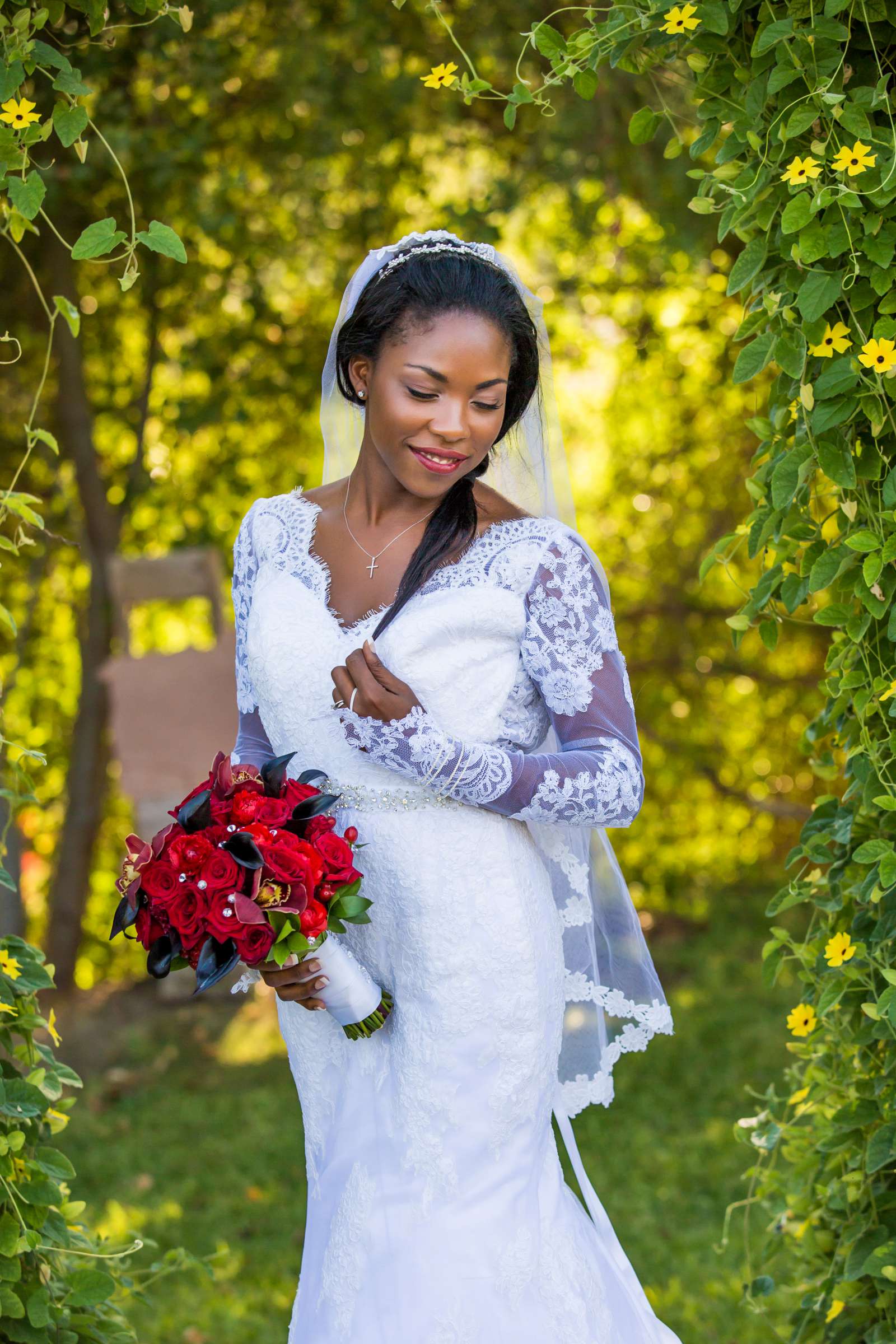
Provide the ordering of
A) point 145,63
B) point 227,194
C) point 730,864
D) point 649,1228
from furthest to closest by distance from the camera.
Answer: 1. point 730,864
2. point 227,194
3. point 145,63
4. point 649,1228

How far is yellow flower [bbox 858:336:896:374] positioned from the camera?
85.2 inches

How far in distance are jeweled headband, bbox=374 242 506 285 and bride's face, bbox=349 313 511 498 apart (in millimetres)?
146

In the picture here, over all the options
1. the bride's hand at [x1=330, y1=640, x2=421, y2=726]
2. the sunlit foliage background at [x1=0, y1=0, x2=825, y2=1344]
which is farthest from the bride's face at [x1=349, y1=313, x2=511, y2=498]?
the sunlit foliage background at [x1=0, y1=0, x2=825, y2=1344]

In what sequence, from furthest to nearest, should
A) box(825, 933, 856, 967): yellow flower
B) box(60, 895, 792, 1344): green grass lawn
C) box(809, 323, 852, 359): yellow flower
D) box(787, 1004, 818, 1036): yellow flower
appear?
box(60, 895, 792, 1344): green grass lawn → box(787, 1004, 818, 1036): yellow flower → box(825, 933, 856, 967): yellow flower → box(809, 323, 852, 359): yellow flower

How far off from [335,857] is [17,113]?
1.21 m

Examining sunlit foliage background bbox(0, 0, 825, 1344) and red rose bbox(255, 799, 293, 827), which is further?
sunlit foliage background bbox(0, 0, 825, 1344)

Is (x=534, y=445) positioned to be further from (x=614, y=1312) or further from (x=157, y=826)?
(x=157, y=826)

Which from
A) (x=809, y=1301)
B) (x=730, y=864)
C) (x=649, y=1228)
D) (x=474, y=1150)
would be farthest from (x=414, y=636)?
(x=730, y=864)

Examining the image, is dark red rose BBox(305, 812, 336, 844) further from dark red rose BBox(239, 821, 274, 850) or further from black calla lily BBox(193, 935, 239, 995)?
black calla lily BBox(193, 935, 239, 995)

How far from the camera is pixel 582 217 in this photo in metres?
5.87

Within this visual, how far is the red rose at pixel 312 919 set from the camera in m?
2.04

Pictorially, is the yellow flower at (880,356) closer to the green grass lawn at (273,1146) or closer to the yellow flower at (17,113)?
the yellow flower at (17,113)

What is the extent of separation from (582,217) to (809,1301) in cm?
438

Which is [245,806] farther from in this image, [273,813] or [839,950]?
[839,950]
